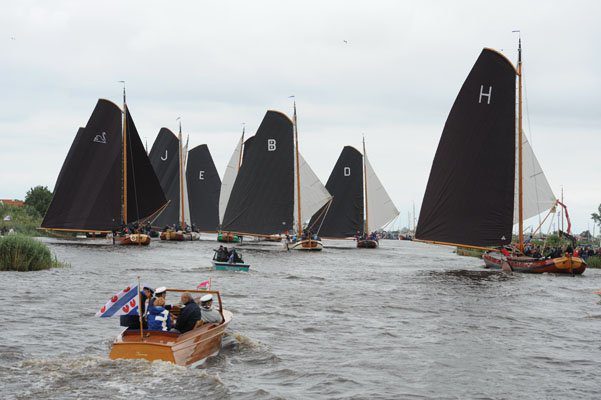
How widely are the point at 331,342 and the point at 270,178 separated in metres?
59.9

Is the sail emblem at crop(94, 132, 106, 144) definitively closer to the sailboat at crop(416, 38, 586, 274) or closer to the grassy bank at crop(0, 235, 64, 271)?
the grassy bank at crop(0, 235, 64, 271)

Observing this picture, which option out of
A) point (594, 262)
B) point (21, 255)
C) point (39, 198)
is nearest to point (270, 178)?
point (594, 262)

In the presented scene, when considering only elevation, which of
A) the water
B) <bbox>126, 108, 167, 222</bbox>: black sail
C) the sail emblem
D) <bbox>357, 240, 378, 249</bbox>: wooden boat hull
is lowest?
the water

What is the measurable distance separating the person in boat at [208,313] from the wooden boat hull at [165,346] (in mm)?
890

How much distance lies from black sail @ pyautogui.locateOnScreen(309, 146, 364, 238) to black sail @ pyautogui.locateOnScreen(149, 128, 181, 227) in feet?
88.7

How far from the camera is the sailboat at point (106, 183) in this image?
84.6m

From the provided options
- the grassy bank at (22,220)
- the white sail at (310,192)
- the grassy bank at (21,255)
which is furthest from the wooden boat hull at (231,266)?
the grassy bank at (22,220)

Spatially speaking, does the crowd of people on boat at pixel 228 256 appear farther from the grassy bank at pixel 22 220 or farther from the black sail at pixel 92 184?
the grassy bank at pixel 22 220

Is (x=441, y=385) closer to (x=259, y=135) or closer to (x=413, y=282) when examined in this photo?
(x=413, y=282)

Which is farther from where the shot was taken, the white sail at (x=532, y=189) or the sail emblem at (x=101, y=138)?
the sail emblem at (x=101, y=138)

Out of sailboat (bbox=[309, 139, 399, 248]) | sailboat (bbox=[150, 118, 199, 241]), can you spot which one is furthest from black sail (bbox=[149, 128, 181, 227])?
sailboat (bbox=[309, 139, 399, 248])

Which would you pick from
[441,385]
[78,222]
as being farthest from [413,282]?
[78,222]

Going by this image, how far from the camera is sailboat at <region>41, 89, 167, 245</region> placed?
84.6 meters

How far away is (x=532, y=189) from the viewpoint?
56.6m
